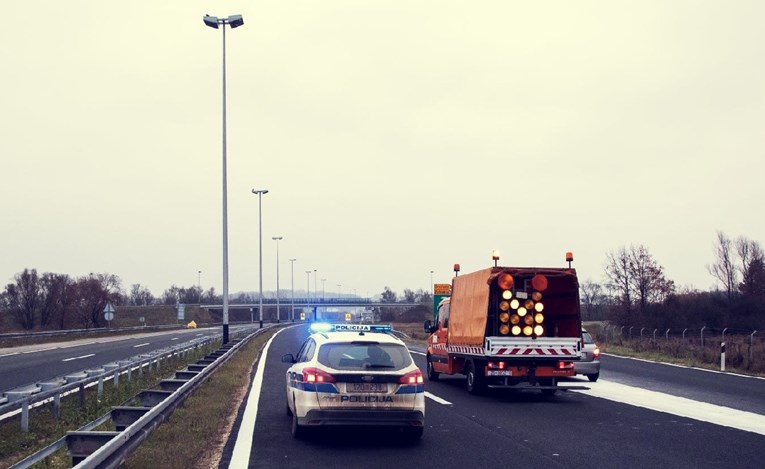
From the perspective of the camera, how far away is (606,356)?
34281mm

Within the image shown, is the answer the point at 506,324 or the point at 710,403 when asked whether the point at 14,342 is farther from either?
the point at 710,403

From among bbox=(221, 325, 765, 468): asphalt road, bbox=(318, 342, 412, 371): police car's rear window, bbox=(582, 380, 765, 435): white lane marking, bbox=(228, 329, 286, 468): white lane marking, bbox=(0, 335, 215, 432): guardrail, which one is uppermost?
bbox=(318, 342, 412, 371): police car's rear window

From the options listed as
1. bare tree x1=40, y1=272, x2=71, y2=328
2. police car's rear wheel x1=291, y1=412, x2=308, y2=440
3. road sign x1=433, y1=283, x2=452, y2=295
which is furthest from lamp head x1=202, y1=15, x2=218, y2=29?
bare tree x1=40, y1=272, x2=71, y2=328

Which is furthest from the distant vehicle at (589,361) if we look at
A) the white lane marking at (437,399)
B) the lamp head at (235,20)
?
the lamp head at (235,20)

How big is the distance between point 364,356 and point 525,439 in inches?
103

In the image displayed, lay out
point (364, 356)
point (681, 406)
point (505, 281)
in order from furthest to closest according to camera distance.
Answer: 1. point (505, 281)
2. point (681, 406)
3. point (364, 356)

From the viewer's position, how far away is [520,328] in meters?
18.2

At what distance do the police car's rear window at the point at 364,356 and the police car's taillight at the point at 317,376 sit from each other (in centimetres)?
18

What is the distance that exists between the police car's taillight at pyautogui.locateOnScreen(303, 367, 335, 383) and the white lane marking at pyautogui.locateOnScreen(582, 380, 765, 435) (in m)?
6.48

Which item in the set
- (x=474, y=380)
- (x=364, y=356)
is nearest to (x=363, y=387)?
(x=364, y=356)

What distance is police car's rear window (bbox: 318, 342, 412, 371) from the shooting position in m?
11.0

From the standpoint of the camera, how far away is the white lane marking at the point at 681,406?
43.2ft

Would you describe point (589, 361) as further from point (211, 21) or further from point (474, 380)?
point (211, 21)

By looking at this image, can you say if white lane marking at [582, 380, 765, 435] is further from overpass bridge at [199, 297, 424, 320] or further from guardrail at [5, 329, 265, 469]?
overpass bridge at [199, 297, 424, 320]
